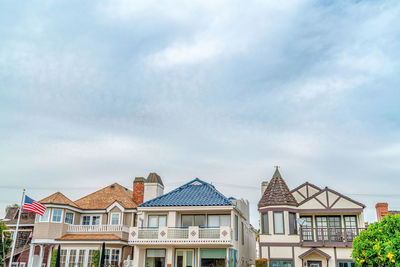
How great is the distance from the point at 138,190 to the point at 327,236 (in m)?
17.1

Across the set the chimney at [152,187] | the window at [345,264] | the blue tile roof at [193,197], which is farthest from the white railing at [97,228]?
the window at [345,264]

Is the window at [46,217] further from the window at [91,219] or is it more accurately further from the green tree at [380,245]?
the green tree at [380,245]

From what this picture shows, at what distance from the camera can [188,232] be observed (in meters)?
27.0

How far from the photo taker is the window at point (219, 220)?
92.5 ft

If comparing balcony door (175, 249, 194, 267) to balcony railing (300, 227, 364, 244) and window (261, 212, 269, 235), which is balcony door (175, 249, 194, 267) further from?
balcony railing (300, 227, 364, 244)

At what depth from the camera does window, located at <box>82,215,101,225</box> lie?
32375 mm

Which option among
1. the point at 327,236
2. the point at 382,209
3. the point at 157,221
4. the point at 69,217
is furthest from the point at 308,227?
the point at 69,217

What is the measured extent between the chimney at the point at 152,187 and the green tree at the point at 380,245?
761 inches

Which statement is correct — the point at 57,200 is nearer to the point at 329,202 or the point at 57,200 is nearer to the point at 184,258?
the point at 184,258

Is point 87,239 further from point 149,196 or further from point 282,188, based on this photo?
point 282,188

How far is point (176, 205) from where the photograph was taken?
2827 centimetres

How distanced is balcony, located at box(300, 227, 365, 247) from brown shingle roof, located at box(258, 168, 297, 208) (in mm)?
2346

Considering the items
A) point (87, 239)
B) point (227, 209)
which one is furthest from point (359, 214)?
point (87, 239)

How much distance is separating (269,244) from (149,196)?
36.0 ft
